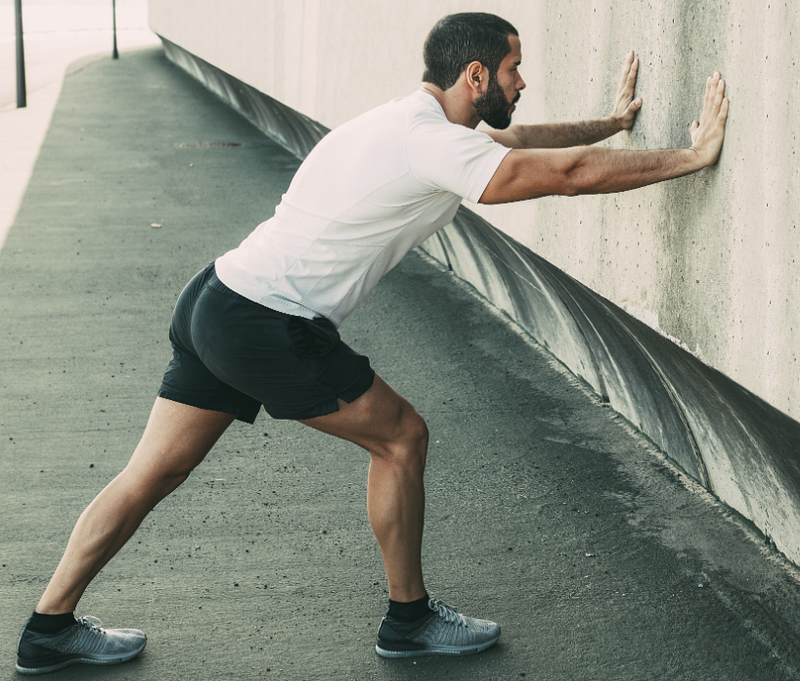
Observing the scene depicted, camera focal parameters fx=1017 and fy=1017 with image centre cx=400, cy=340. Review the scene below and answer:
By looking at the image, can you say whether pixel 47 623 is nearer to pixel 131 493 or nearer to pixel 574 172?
pixel 131 493

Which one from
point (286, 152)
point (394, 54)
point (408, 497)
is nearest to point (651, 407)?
point (408, 497)

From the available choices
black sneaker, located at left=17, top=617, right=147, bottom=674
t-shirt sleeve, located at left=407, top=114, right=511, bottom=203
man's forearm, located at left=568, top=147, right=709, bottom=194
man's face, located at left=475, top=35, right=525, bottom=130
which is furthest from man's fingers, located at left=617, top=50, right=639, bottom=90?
black sneaker, located at left=17, top=617, right=147, bottom=674

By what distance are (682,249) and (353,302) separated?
1269 mm

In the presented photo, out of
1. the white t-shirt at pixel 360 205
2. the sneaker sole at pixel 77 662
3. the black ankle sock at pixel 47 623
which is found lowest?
the sneaker sole at pixel 77 662

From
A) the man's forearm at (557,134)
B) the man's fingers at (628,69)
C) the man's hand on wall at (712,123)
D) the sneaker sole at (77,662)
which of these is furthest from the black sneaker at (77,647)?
the man's fingers at (628,69)

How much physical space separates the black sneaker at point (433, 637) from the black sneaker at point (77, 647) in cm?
80

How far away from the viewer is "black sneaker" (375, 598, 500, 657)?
3.27m

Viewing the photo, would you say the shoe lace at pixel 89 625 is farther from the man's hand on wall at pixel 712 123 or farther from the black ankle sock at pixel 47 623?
the man's hand on wall at pixel 712 123

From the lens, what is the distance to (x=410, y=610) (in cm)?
325

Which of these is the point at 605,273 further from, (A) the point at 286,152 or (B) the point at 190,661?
(A) the point at 286,152

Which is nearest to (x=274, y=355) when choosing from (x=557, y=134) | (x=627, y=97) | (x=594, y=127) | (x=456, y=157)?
(x=456, y=157)

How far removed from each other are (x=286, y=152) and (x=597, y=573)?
441 inches

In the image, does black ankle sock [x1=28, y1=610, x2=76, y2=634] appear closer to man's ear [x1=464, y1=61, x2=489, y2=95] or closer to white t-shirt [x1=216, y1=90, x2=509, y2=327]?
white t-shirt [x1=216, y1=90, x2=509, y2=327]

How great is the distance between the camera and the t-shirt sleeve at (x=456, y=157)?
2705mm
